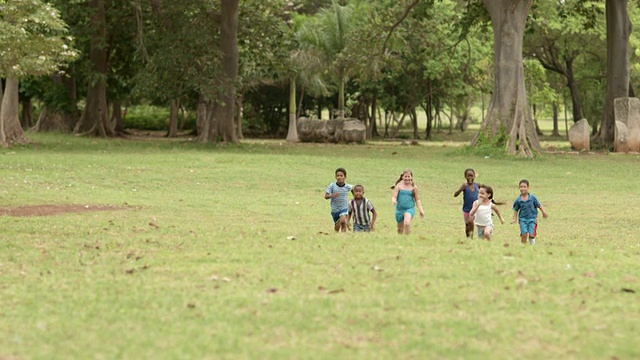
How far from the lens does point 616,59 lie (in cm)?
3922

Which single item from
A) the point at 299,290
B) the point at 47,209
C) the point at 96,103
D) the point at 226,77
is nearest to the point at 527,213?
the point at 299,290

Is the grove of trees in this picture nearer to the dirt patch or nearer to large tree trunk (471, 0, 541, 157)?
large tree trunk (471, 0, 541, 157)

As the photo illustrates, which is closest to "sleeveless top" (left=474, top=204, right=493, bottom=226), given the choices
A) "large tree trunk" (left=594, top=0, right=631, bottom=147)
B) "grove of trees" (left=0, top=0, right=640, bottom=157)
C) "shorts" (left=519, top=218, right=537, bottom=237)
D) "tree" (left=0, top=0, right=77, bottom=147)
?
"shorts" (left=519, top=218, right=537, bottom=237)

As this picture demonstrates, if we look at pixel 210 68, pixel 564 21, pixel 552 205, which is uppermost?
pixel 564 21

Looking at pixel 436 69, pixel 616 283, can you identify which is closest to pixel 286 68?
pixel 436 69

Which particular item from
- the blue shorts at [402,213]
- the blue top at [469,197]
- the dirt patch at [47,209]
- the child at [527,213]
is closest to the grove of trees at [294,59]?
the dirt patch at [47,209]

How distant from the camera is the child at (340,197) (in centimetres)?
1401

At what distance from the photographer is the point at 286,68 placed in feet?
136

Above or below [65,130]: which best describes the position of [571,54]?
above

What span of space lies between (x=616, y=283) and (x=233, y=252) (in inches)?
158

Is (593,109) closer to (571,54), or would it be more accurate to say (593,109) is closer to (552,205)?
(571,54)

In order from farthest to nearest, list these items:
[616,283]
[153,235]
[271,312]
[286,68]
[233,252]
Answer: [286,68], [153,235], [233,252], [616,283], [271,312]

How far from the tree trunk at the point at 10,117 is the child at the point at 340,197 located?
2389cm

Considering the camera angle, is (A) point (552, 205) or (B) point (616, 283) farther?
(A) point (552, 205)
